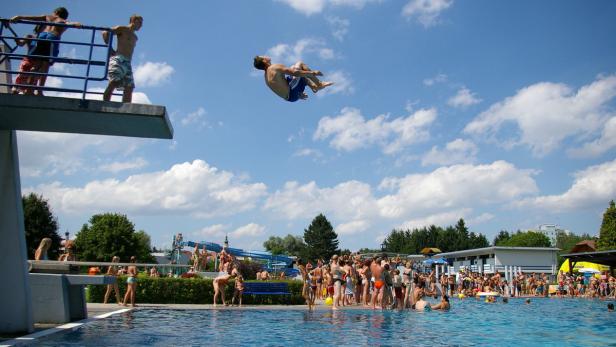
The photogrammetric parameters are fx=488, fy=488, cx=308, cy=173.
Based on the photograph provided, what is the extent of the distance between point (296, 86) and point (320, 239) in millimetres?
103481

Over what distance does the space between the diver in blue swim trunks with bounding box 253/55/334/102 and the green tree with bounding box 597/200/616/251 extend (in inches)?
2287

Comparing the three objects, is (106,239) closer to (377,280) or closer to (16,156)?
(377,280)

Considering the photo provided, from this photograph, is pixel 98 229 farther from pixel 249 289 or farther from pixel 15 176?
pixel 15 176

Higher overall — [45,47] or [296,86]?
[45,47]

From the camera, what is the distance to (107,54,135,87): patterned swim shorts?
8.09 meters

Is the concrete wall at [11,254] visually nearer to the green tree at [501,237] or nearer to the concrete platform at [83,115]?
the concrete platform at [83,115]

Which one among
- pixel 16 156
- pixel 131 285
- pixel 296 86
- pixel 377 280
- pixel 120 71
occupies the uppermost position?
pixel 296 86

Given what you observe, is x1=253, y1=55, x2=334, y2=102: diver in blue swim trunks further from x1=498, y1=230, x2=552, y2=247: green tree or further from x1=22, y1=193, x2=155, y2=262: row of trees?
x1=498, y1=230, x2=552, y2=247: green tree

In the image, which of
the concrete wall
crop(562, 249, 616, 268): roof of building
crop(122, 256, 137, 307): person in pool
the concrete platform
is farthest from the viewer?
crop(562, 249, 616, 268): roof of building

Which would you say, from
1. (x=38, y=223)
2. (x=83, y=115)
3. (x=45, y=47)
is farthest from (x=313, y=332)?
(x=38, y=223)

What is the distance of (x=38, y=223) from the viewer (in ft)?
180

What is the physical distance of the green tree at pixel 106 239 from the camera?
63656 mm

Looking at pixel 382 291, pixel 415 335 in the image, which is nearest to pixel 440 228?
pixel 382 291

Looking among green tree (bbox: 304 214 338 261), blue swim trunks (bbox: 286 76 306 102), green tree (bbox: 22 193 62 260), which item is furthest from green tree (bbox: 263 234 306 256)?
blue swim trunks (bbox: 286 76 306 102)
